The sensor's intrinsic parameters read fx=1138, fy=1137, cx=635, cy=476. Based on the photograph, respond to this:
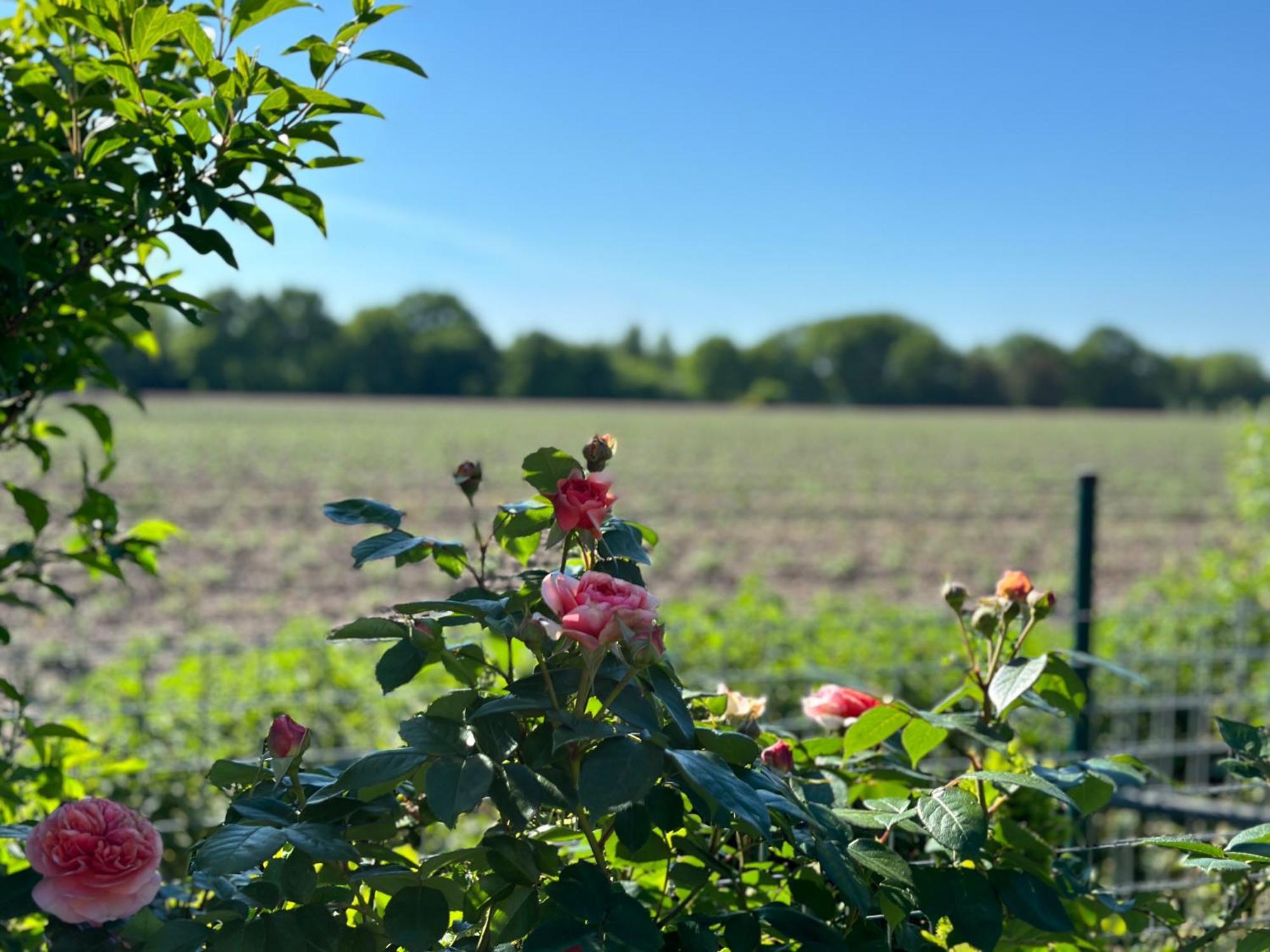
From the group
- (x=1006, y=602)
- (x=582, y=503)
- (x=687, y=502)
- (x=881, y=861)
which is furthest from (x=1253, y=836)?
(x=687, y=502)

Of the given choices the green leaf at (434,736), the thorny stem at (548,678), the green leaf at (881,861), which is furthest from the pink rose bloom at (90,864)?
the green leaf at (881,861)

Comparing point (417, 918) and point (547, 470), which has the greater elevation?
point (547, 470)

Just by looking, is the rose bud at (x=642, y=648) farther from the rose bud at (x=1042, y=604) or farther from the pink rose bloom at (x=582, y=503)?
the rose bud at (x=1042, y=604)

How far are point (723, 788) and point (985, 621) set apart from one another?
21.4 inches

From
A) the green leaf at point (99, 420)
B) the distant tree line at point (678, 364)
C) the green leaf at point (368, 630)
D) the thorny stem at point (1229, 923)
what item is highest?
the distant tree line at point (678, 364)

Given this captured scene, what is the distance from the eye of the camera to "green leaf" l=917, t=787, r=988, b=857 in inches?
37.0

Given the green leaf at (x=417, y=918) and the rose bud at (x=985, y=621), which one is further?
the rose bud at (x=985, y=621)

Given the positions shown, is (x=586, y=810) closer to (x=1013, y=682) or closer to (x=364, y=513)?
(x=364, y=513)

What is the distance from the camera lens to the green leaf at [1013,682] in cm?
117

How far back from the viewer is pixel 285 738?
0.92 m

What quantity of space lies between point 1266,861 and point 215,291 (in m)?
68.8

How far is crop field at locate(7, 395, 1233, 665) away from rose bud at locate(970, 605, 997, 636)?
2.14 ft

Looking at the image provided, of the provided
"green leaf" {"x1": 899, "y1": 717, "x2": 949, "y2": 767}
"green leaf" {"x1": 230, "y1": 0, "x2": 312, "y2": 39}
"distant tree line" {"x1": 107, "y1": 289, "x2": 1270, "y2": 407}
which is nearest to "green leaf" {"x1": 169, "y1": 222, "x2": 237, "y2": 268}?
"green leaf" {"x1": 230, "y1": 0, "x2": 312, "y2": 39}

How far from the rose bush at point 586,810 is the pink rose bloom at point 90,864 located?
2cm
